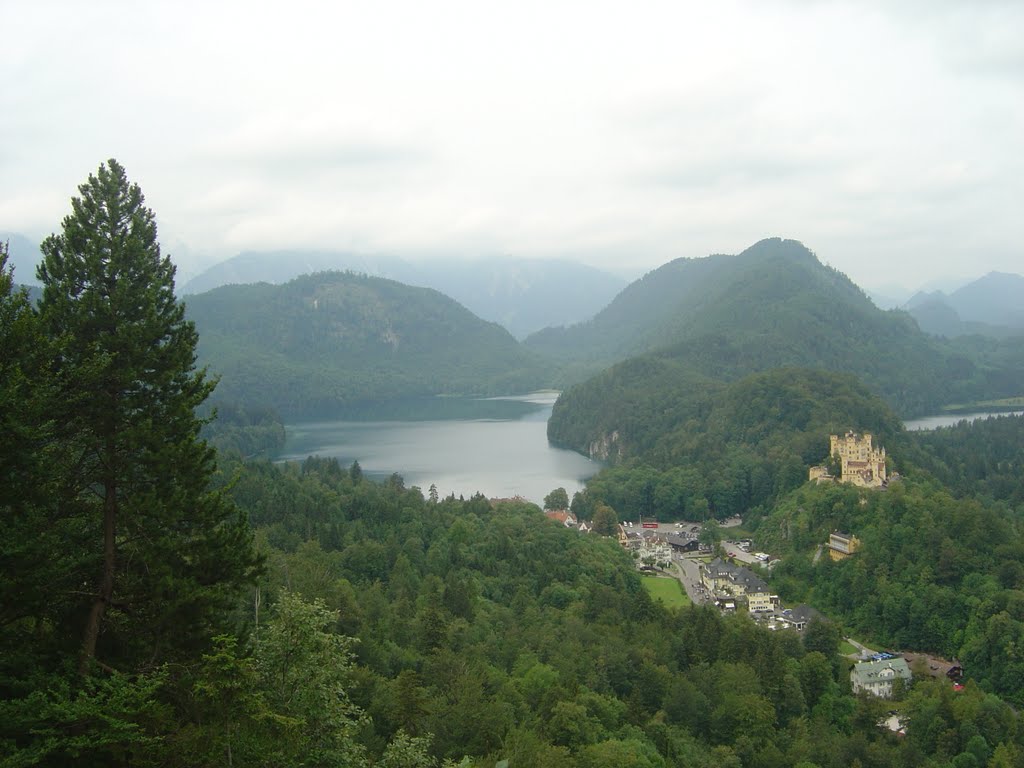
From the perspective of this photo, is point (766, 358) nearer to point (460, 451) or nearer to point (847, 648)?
point (460, 451)

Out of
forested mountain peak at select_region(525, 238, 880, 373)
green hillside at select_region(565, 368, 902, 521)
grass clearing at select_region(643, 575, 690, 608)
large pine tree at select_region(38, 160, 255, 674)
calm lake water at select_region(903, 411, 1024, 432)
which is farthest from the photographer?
forested mountain peak at select_region(525, 238, 880, 373)

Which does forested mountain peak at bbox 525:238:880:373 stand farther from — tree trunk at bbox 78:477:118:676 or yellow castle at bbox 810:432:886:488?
tree trunk at bbox 78:477:118:676

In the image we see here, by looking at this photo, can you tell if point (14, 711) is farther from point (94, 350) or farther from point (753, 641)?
point (753, 641)

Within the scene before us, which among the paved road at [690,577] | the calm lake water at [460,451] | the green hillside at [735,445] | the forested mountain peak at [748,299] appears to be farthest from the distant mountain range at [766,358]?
the paved road at [690,577]

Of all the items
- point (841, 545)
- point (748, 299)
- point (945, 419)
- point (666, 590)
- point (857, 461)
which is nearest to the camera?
point (666, 590)

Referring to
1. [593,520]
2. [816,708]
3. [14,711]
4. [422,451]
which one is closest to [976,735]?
[816,708]

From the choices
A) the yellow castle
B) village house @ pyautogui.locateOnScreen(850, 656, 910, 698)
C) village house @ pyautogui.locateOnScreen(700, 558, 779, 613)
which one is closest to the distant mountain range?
the yellow castle

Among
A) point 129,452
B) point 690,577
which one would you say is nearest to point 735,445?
point 690,577
